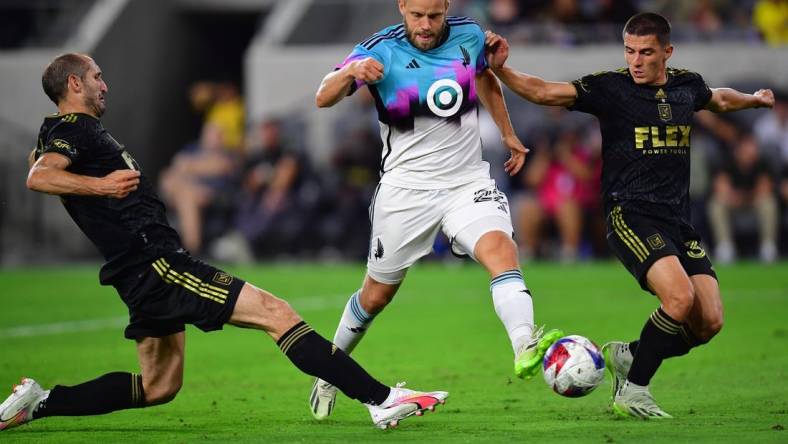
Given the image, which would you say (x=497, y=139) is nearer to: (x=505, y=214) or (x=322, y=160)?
(x=322, y=160)

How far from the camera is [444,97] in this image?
8461mm

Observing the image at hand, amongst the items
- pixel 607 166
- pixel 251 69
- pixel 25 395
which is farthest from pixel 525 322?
pixel 251 69

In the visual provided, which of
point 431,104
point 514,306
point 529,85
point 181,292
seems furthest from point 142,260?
point 529,85

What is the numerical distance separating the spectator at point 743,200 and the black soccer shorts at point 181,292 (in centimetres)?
1518

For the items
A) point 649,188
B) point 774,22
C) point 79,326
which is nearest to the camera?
point 649,188

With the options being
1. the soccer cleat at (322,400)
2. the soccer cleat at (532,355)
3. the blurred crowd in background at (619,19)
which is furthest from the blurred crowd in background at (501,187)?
the soccer cleat at (532,355)

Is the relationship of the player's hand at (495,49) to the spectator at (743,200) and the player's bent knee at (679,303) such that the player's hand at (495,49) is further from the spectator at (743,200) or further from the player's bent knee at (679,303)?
the spectator at (743,200)

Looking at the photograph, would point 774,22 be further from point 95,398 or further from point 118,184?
point 118,184

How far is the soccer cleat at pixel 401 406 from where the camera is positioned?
7789mm

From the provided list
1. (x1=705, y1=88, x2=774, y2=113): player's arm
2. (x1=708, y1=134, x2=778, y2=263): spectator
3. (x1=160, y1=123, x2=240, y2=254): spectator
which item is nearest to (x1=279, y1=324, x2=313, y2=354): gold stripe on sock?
(x1=705, y1=88, x2=774, y2=113): player's arm

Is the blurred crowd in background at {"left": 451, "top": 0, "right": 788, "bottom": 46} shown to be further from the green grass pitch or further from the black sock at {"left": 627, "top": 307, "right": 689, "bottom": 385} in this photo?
the black sock at {"left": 627, "top": 307, "right": 689, "bottom": 385}

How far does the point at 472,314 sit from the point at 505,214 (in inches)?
289

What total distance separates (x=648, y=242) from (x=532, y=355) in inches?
48.2

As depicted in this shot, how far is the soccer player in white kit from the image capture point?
329 inches
